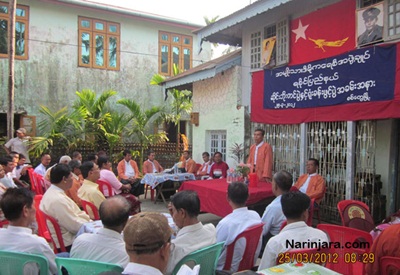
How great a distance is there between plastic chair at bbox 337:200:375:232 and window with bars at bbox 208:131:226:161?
5.53 meters

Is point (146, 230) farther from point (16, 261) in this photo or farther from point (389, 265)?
point (389, 265)

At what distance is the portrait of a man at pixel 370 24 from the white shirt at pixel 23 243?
221 inches

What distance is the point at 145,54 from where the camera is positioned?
590 inches

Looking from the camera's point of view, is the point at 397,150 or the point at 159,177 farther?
the point at 159,177

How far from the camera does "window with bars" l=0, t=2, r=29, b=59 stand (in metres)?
12.1

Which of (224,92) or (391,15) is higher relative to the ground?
(391,15)

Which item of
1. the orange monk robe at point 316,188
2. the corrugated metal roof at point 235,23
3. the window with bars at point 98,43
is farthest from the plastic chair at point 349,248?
the window with bars at point 98,43

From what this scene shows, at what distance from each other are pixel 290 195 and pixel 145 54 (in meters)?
13.2

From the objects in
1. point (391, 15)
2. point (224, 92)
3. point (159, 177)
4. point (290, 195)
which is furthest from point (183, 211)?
point (224, 92)

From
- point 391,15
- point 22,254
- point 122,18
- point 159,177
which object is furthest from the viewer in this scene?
point 122,18

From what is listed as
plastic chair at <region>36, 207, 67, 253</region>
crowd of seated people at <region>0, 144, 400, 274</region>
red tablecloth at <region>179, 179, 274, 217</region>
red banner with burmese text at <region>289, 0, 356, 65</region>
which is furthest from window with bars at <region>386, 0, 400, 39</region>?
plastic chair at <region>36, 207, 67, 253</region>

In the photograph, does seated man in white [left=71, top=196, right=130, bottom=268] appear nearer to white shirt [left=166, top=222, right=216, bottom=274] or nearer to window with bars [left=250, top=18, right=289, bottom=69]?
white shirt [left=166, top=222, right=216, bottom=274]

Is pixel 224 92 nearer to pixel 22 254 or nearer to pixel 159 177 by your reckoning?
pixel 159 177

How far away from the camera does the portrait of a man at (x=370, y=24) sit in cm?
548
